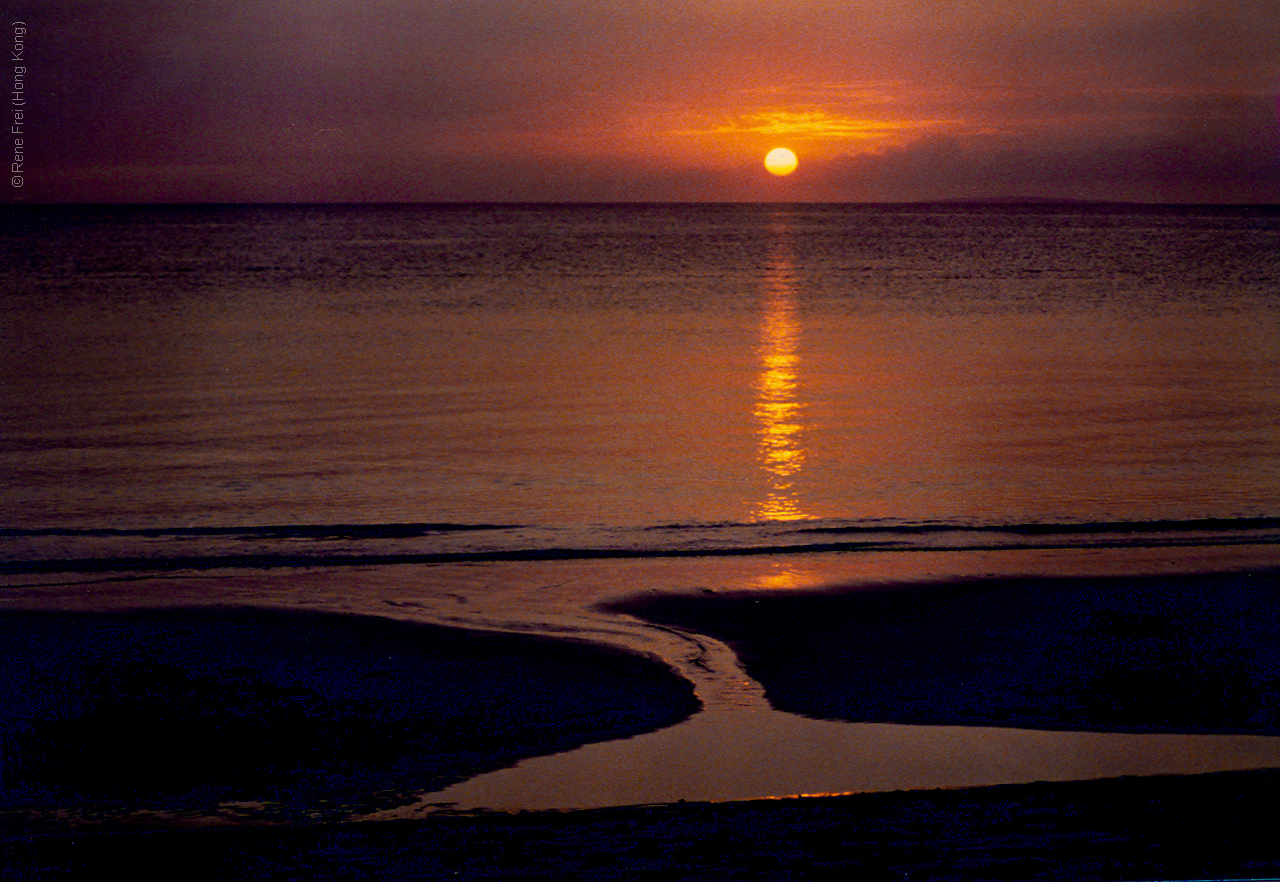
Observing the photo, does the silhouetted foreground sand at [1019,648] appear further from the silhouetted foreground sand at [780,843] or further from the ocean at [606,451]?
the silhouetted foreground sand at [780,843]

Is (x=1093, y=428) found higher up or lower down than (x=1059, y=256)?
lower down

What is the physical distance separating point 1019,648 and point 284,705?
322 centimetres

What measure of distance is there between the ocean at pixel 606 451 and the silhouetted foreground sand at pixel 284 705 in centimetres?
41

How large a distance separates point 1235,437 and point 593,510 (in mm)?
6113

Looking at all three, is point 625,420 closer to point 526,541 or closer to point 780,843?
point 526,541

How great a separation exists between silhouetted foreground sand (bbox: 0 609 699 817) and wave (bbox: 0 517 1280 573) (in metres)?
1.11

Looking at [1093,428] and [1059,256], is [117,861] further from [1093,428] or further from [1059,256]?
[1059,256]

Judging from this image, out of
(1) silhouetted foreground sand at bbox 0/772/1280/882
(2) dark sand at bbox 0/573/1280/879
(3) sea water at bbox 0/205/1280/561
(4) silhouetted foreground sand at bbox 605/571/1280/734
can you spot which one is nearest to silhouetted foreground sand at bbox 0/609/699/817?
(2) dark sand at bbox 0/573/1280/879

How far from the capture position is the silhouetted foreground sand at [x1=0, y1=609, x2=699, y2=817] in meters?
4.07

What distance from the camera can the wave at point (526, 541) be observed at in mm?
7145

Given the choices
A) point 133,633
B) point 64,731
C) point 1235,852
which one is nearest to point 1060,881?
point 1235,852

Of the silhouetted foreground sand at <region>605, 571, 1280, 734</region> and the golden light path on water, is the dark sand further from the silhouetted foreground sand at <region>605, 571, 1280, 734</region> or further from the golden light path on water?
the golden light path on water

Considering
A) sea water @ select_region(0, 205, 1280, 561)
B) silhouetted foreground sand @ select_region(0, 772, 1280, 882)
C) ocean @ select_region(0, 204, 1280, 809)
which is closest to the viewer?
silhouetted foreground sand @ select_region(0, 772, 1280, 882)

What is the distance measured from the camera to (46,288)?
32.1 metres
